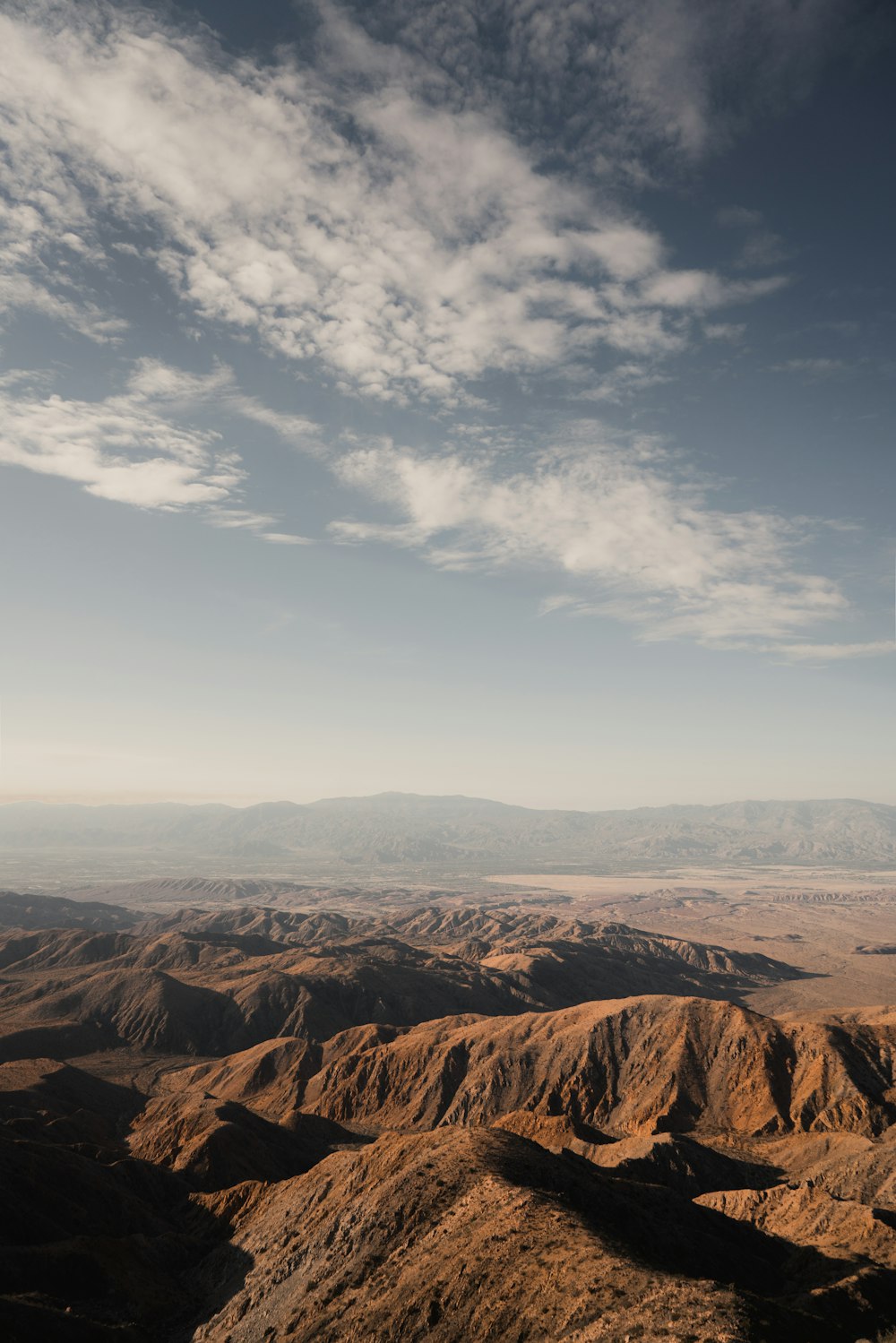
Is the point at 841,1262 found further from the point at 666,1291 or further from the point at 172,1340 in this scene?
the point at 172,1340

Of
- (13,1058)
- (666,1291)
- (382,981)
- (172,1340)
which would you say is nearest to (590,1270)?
(666,1291)

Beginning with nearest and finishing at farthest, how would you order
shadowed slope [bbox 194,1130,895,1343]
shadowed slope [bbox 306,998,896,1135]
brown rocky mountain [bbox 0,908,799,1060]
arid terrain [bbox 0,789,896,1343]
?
shadowed slope [bbox 194,1130,895,1343] < arid terrain [bbox 0,789,896,1343] < shadowed slope [bbox 306,998,896,1135] < brown rocky mountain [bbox 0,908,799,1060]

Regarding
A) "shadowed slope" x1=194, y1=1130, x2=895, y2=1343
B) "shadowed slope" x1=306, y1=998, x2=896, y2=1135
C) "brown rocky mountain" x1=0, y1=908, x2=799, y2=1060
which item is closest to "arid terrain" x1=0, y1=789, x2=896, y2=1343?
"shadowed slope" x1=194, y1=1130, x2=895, y2=1343

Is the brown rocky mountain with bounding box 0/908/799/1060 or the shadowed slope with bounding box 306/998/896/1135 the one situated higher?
the shadowed slope with bounding box 306/998/896/1135

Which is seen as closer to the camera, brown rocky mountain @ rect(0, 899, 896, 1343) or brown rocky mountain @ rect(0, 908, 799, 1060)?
brown rocky mountain @ rect(0, 899, 896, 1343)

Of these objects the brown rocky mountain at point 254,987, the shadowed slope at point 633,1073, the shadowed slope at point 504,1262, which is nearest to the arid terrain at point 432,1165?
the shadowed slope at point 504,1262

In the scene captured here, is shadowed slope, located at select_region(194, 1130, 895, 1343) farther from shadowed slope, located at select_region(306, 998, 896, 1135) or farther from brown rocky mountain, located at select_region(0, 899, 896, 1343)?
shadowed slope, located at select_region(306, 998, 896, 1135)

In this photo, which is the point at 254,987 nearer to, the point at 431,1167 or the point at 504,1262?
the point at 431,1167

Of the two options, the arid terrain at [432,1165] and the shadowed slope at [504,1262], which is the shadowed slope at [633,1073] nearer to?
the arid terrain at [432,1165]

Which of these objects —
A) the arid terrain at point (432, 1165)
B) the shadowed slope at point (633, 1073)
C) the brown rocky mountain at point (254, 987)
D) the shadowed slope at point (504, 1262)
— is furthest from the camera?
the brown rocky mountain at point (254, 987)
